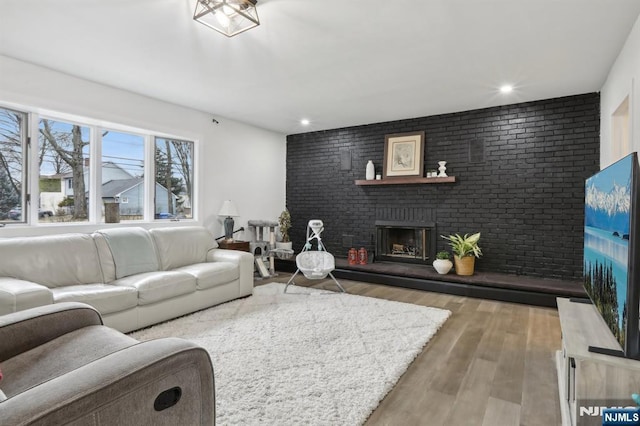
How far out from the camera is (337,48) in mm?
3035

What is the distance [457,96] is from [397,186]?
5.53ft

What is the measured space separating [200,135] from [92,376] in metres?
4.52

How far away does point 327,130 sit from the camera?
6.31 meters

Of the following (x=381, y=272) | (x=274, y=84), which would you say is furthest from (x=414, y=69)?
(x=381, y=272)

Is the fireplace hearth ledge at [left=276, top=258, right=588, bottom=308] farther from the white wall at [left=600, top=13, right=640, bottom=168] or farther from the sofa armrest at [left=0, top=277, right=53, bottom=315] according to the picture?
the sofa armrest at [left=0, top=277, right=53, bottom=315]

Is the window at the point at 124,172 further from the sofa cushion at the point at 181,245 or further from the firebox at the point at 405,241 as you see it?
the firebox at the point at 405,241

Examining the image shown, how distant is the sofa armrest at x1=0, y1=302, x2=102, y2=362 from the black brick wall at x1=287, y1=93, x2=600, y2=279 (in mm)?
4592

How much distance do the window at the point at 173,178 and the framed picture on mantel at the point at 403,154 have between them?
3041 millimetres

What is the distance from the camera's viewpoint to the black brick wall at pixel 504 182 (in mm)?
4324

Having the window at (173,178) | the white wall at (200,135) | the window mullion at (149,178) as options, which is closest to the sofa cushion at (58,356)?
the white wall at (200,135)

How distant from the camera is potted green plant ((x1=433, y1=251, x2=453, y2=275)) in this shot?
4.74m

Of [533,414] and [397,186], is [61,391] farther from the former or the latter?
[397,186]

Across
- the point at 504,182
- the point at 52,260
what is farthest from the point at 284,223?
the point at 52,260

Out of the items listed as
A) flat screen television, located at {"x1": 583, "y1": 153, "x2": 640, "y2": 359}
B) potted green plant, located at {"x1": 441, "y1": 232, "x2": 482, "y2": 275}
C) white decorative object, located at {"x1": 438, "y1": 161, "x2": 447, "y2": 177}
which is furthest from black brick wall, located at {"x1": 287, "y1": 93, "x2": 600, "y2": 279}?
flat screen television, located at {"x1": 583, "y1": 153, "x2": 640, "y2": 359}
